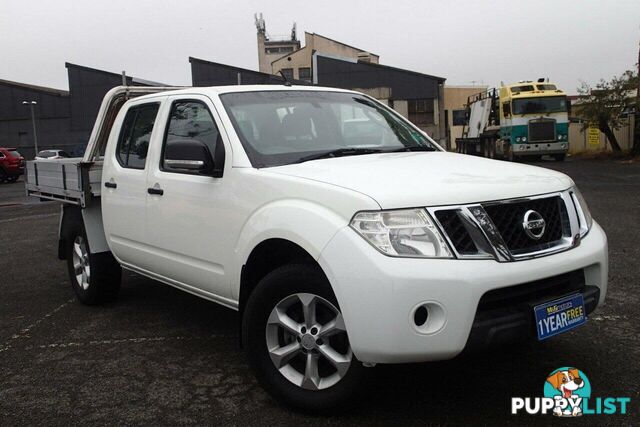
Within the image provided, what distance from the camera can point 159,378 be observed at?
12.4 ft

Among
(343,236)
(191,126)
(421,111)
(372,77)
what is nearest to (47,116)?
(372,77)

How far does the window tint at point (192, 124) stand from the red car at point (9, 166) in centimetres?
2500

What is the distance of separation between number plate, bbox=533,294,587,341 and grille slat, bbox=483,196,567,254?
0.28m

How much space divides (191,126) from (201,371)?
1.64 m

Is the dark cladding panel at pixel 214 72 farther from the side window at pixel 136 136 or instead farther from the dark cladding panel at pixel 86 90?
the side window at pixel 136 136

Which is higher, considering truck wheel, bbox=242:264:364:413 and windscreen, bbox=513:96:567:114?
windscreen, bbox=513:96:567:114

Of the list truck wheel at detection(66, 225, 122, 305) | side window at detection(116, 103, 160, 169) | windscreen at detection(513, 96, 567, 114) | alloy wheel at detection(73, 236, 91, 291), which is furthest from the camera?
windscreen at detection(513, 96, 567, 114)

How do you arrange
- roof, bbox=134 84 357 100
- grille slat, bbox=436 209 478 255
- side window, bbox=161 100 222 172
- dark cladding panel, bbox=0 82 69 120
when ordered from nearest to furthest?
grille slat, bbox=436 209 478 255 < side window, bbox=161 100 222 172 < roof, bbox=134 84 357 100 < dark cladding panel, bbox=0 82 69 120

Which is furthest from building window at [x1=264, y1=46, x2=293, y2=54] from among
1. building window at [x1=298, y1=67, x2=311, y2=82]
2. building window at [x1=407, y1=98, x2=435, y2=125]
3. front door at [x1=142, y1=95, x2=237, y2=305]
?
front door at [x1=142, y1=95, x2=237, y2=305]

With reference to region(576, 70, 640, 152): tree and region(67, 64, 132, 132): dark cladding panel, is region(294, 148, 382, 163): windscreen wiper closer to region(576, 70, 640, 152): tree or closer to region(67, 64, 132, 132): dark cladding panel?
region(576, 70, 640, 152): tree

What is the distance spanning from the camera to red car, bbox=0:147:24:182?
2605 centimetres

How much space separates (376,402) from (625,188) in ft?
42.1

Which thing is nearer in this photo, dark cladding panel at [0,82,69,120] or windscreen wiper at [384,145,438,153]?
windscreen wiper at [384,145,438,153]

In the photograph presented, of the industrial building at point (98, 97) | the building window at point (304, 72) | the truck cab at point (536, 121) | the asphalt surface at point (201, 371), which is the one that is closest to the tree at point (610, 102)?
the truck cab at point (536, 121)
